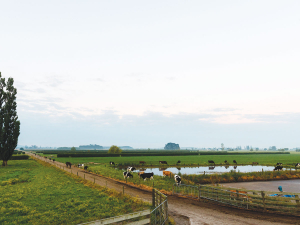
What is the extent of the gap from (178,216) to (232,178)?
2888cm

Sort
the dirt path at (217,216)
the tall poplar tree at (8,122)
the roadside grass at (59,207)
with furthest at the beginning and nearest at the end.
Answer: the tall poplar tree at (8,122) → the roadside grass at (59,207) → the dirt path at (217,216)

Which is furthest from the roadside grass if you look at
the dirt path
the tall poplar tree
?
the tall poplar tree

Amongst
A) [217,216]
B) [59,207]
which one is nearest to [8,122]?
[59,207]

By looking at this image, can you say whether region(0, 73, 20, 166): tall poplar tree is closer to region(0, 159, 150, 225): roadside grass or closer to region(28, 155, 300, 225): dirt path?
region(0, 159, 150, 225): roadside grass

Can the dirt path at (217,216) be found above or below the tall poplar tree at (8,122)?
below

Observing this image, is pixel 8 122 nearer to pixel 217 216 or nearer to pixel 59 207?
pixel 59 207

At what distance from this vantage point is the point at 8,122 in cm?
5566

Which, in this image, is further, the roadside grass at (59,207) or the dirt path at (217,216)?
the roadside grass at (59,207)

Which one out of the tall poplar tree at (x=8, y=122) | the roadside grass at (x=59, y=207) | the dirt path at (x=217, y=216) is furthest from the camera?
the tall poplar tree at (x=8, y=122)

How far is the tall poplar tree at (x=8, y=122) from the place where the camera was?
54.2 m

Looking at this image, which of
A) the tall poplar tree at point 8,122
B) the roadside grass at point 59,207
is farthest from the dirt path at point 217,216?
the tall poplar tree at point 8,122

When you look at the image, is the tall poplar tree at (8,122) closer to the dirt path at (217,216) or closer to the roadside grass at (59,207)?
the roadside grass at (59,207)

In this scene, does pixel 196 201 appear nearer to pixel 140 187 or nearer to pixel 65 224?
pixel 140 187

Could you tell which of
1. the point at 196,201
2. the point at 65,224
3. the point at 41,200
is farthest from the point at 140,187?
the point at 65,224
